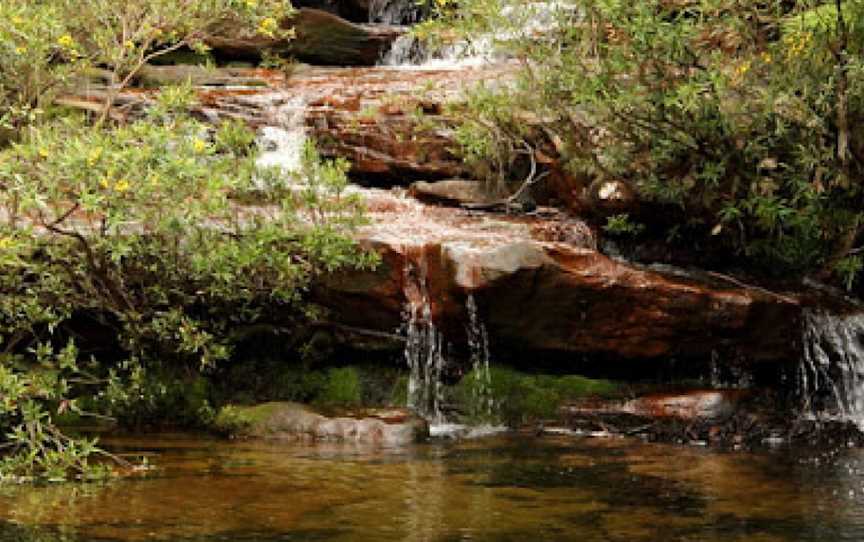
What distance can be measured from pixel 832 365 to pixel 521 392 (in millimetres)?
3634

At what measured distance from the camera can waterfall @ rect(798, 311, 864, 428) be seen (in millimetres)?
12852

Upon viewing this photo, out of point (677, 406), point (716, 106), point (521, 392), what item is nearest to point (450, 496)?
point (521, 392)

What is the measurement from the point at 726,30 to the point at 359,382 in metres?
5.73

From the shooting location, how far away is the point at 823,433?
11.8 m

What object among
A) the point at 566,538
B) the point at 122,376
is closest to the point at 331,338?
the point at 122,376

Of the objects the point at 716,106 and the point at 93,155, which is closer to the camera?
the point at 93,155

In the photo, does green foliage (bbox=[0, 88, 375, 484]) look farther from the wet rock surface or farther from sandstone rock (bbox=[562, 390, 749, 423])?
sandstone rock (bbox=[562, 390, 749, 423])

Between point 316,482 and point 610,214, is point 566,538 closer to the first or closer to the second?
point 316,482

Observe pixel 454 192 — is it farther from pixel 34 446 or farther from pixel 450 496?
pixel 34 446

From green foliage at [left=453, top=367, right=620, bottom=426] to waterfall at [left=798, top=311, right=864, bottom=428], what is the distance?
228cm

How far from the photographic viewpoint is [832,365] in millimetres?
12891

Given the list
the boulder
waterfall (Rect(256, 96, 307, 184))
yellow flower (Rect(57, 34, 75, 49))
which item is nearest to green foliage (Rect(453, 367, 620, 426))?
waterfall (Rect(256, 96, 307, 184))

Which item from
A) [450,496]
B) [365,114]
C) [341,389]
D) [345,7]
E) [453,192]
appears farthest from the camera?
[345,7]

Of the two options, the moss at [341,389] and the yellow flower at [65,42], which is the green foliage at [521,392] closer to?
the moss at [341,389]
